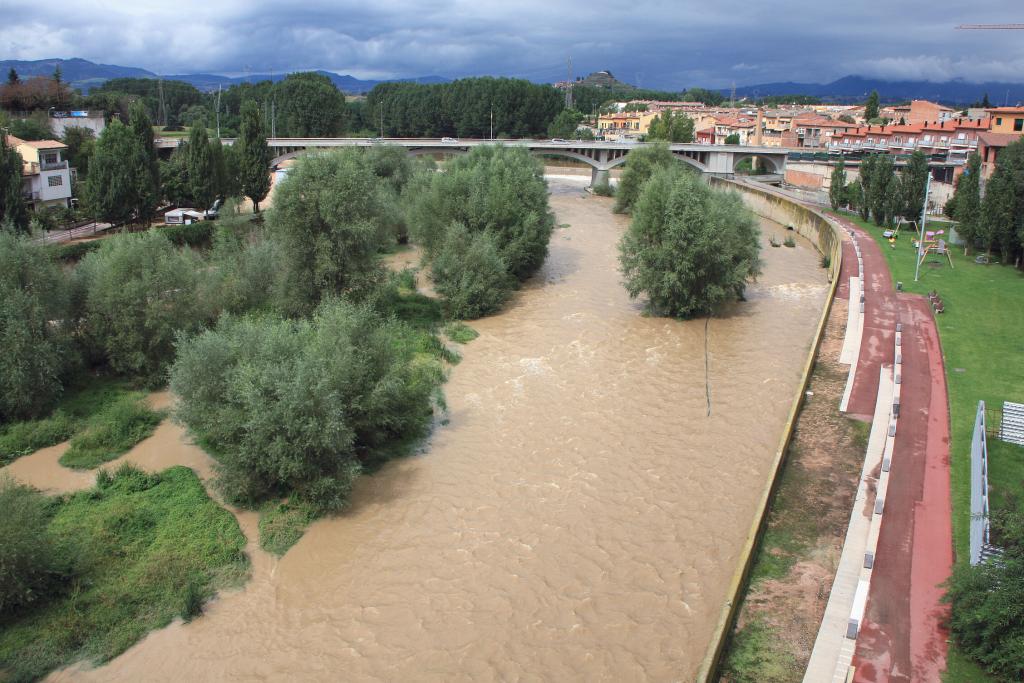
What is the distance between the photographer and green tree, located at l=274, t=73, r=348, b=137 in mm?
96250

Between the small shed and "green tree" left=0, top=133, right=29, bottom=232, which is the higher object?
"green tree" left=0, top=133, right=29, bottom=232

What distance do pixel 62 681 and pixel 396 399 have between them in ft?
28.7

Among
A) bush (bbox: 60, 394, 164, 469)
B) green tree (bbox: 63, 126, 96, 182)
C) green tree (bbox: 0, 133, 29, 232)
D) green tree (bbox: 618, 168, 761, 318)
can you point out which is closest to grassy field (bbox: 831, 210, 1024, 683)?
green tree (bbox: 618, 168, 761, 318)

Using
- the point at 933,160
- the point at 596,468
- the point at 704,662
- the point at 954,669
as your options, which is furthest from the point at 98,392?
the point at 933,160

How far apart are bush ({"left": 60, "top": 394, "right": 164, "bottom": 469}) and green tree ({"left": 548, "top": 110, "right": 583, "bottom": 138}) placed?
294 feet

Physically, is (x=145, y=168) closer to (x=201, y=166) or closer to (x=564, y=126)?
(x=201, y=166)

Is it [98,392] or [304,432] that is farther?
[98,392]

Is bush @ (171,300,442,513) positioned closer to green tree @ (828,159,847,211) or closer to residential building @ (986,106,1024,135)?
green tree @ (828,159,847,211)

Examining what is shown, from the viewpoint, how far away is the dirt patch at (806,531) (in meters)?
11.7

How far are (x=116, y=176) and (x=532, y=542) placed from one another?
1281 inches

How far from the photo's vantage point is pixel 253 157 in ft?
152

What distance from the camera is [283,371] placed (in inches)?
607

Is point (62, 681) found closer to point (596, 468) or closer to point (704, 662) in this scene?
point (704, 662)

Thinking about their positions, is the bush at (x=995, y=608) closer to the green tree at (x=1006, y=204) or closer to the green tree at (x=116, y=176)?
the green tree at (x=1006, y=204)
